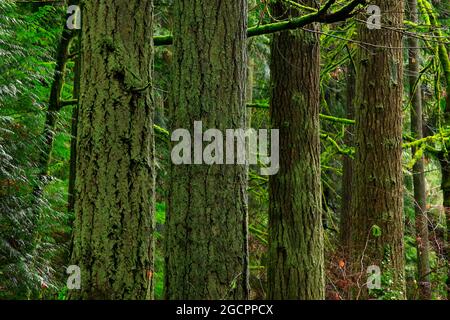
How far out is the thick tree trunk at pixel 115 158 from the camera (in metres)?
3.53

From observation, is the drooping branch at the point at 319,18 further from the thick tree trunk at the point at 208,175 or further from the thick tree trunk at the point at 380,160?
the thick tree trunk at the point at 380,160

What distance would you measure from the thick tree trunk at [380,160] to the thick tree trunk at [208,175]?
3.10 metres

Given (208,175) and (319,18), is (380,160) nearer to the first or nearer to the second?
(319,18)

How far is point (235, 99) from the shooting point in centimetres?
403

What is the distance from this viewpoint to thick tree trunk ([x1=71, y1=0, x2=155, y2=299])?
11.6ft

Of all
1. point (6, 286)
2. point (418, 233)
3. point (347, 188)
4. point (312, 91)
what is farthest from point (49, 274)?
point (347, 188)

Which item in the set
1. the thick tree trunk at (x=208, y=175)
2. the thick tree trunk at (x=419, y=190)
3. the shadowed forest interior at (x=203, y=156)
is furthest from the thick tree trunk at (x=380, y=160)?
the thick tree trunk at (x=208, y=175)

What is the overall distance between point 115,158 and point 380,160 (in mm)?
4222

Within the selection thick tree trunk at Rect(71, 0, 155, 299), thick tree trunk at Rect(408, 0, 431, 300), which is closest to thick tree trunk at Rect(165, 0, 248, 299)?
thick tree trunk at Rect(71, 0, 155, 299)

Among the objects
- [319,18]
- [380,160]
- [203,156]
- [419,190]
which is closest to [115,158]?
[203,156]

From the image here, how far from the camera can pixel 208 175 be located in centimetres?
394

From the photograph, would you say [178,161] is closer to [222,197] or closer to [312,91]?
[222,197]

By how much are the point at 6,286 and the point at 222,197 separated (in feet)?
11.9
